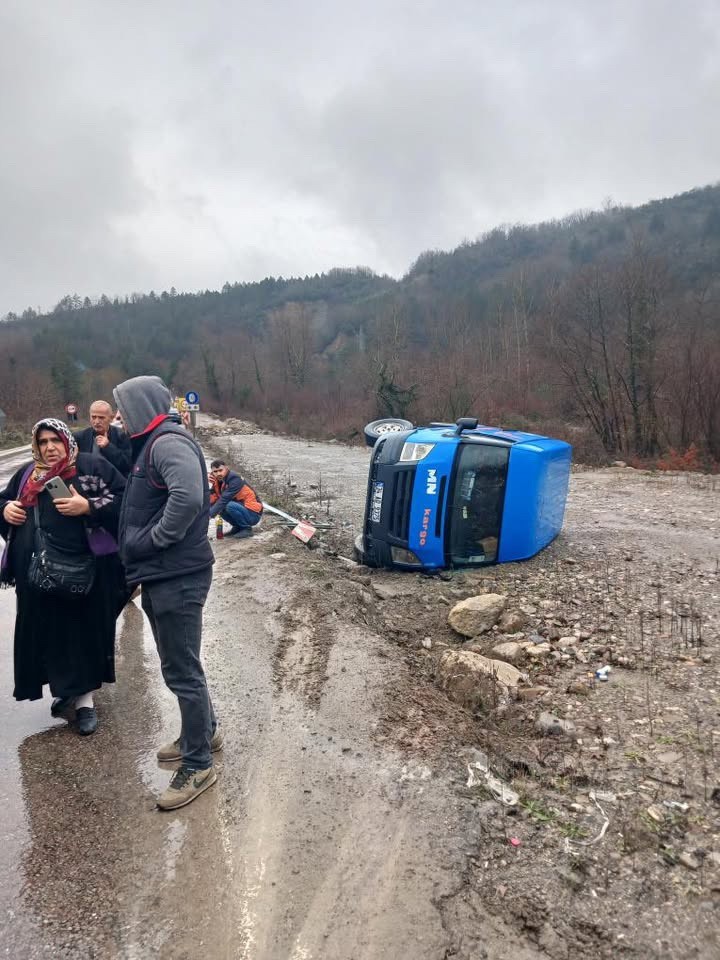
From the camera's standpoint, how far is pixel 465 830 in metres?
2.89

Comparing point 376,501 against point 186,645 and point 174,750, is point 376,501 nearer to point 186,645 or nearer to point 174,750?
point 174,750

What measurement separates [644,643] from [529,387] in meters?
29.2

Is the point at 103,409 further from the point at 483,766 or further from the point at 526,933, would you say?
the point at 526,933

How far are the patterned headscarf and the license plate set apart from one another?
3981 millimetres

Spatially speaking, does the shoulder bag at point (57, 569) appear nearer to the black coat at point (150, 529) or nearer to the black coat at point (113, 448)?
the black coat at point (150, 529)

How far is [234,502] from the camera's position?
9281 millimetres

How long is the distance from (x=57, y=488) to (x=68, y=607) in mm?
762

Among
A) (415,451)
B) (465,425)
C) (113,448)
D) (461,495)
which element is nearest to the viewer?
(113,448)

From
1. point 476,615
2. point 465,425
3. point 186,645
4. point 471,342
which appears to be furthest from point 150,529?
point 471,342

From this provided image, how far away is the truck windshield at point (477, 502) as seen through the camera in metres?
6.57

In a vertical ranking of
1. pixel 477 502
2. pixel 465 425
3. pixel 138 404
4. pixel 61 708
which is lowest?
pixel 61 708

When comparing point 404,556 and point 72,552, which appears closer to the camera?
point 72,552

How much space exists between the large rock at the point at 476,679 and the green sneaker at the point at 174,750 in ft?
4.97

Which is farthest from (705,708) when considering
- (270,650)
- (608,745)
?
(270,650)
